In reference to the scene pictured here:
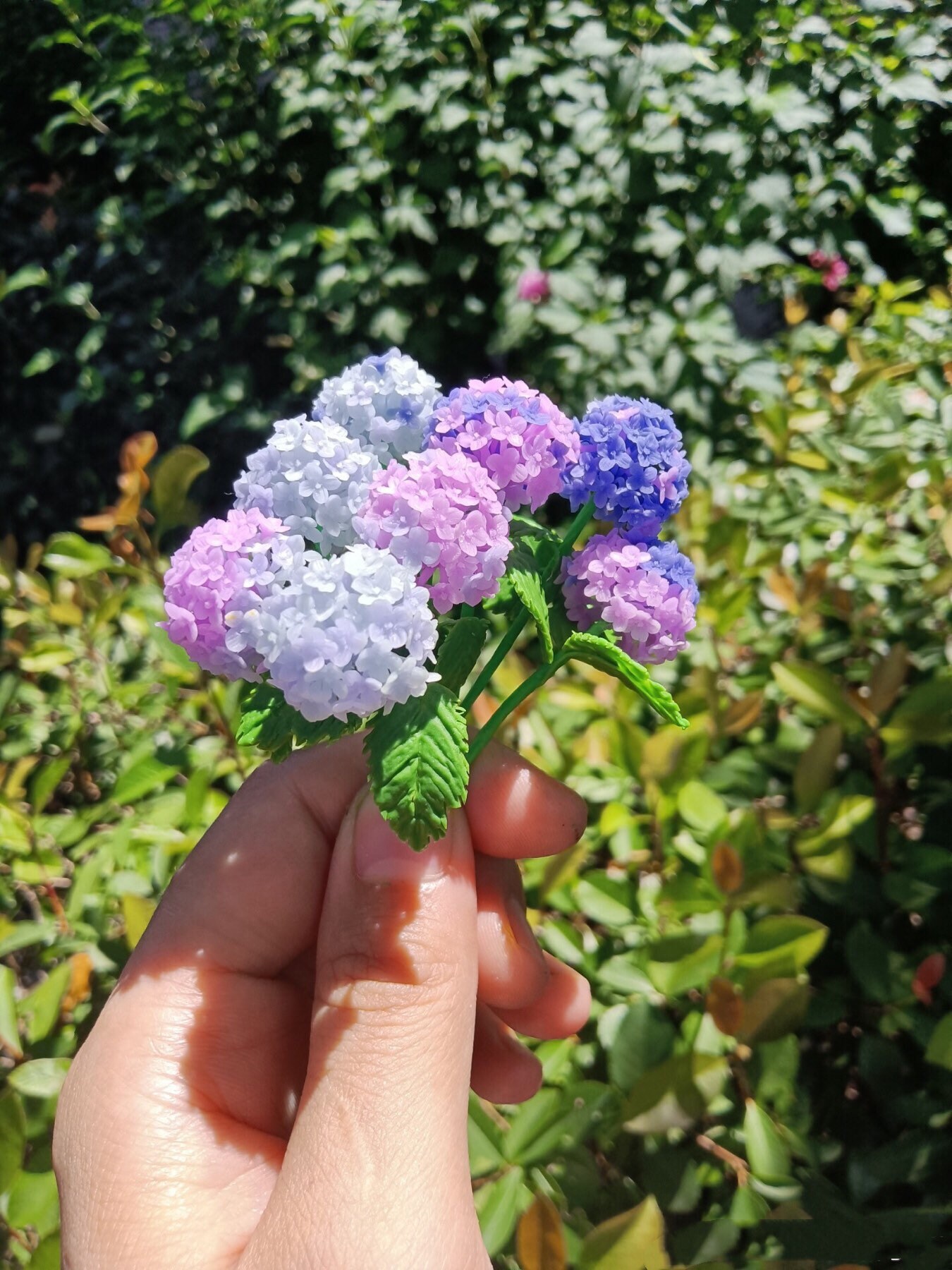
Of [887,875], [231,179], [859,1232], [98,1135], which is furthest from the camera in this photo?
[231,179]

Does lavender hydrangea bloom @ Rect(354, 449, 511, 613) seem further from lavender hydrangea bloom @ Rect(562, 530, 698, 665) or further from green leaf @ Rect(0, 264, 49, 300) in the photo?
green leaf @ Rect(0, 264, 49, 300)

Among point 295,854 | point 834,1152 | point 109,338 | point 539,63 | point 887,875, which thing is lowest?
point 109,338

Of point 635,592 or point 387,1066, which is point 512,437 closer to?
point 635,592

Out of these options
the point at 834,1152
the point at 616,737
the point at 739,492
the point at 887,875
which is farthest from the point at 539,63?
the point at 834,1152

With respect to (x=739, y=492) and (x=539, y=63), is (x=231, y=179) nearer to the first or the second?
(x=539, y=63)

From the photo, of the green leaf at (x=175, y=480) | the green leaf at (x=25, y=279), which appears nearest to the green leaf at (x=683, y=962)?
the green leaf at (x=175, y=480)

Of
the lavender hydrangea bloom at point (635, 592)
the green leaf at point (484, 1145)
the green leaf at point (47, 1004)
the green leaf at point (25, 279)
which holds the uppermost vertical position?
the lavender hydrangea bloom at point (635, 592)

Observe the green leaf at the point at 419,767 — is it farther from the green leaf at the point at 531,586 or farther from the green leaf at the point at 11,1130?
the green leaf at the point at 11,1130
